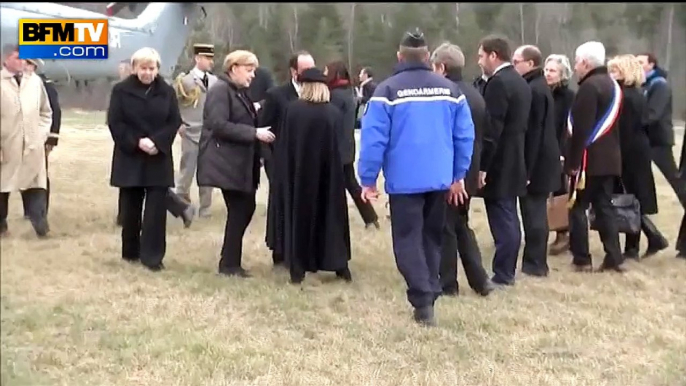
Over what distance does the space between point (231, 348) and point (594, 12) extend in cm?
2874

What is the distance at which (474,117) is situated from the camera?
603cm

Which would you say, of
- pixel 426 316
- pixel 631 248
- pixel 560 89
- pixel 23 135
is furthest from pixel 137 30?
pixel 426 316

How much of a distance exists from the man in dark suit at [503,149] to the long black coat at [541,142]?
17 centimetres

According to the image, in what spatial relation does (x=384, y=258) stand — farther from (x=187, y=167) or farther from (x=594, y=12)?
(x=594, y=12)

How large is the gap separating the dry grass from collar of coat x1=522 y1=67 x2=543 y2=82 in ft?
4.94

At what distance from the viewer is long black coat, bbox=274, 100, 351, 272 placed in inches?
252

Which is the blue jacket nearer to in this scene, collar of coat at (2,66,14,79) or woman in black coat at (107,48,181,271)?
woman in black coat at (107,48,181,271)

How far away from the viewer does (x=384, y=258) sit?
7.81m

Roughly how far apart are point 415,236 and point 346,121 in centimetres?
298

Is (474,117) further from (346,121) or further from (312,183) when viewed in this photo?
(346,121)

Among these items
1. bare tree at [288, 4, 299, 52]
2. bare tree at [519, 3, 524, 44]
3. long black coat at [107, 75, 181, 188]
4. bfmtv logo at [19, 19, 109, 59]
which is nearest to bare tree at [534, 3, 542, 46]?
bare tree at [519, 3, 524, 44]

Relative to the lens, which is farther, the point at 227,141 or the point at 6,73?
the point at 6,73

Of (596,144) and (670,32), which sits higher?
(670,32)

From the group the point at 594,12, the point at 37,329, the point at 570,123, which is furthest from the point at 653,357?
the point at 594,12
